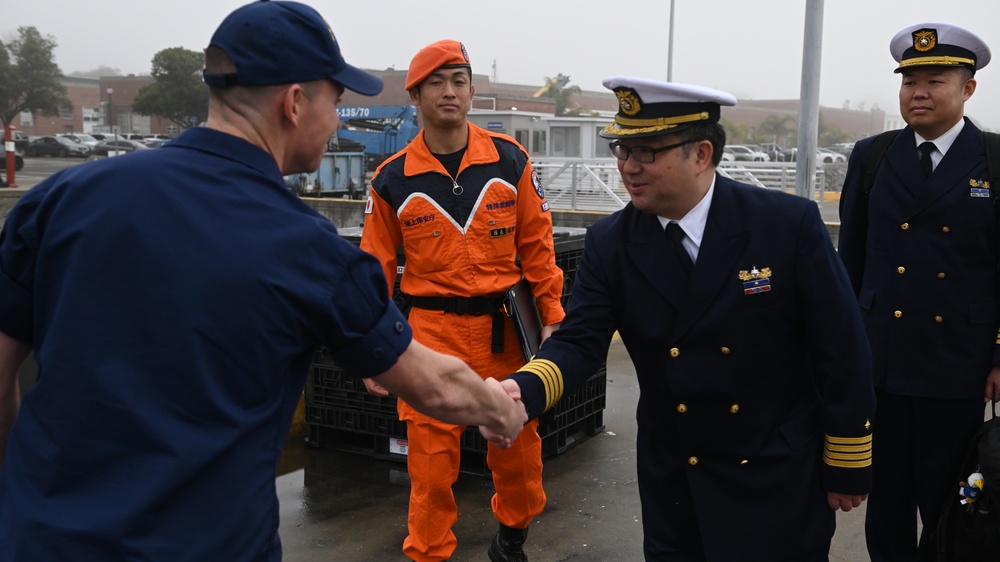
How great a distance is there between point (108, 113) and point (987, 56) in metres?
83.7

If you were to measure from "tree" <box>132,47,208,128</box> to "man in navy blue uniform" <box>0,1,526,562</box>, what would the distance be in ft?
192

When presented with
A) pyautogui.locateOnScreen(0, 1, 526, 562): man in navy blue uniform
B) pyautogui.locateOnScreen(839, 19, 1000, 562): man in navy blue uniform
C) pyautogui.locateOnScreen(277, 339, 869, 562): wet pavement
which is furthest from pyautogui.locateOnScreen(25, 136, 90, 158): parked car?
pyautogui.locateOnScreen(0, 1, 526, 562): man in navy blue uniform

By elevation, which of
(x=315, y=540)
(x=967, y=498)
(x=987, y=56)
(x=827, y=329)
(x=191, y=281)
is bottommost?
(x=315, y=540)

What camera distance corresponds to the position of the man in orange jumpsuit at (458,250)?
13.5ft

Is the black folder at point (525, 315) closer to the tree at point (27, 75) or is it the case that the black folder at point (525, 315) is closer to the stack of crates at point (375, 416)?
the stack of crates at point (375, 416)

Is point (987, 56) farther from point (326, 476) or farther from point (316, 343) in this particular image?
point (326, 476)

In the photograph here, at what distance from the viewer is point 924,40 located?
12.2ft

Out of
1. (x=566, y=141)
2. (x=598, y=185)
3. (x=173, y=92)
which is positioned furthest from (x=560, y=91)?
(x=598, y=185)

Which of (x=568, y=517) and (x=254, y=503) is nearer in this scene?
(x=254, y=503)

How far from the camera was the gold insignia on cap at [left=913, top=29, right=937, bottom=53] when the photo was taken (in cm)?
370

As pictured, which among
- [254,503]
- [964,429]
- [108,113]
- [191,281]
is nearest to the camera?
[191,281]

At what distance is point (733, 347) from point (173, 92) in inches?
2367

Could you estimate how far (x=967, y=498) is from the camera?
349cm

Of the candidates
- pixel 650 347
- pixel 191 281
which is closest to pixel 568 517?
pixel 650 347
